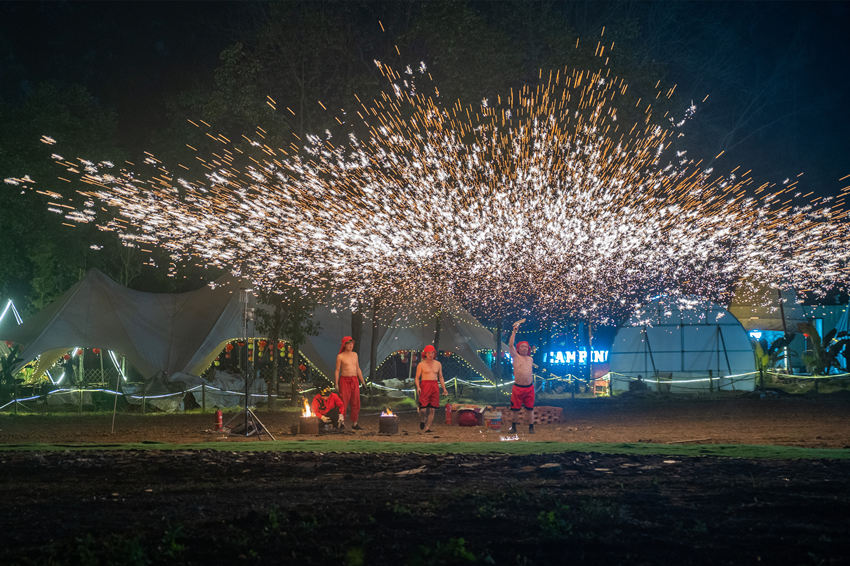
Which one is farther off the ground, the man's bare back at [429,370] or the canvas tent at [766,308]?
the canvas tent at [766,308]

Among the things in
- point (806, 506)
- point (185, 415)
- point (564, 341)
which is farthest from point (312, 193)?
point (806, 506)

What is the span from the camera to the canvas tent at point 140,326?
24609mm

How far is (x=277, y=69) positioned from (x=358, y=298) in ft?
30.1

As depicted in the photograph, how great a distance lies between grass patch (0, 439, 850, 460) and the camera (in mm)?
10898

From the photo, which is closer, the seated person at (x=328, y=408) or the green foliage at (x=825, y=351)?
the seated person at (x=328, y=408)

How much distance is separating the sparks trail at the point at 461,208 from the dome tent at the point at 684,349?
3.12m

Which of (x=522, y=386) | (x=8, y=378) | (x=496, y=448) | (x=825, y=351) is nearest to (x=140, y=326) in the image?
(x=8, y=378)

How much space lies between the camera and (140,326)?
26.0 m

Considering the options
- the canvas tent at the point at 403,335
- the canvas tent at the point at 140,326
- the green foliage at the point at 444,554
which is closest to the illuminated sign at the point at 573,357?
the canvas tent at the point at 403,335

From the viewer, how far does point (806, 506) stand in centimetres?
A: 679

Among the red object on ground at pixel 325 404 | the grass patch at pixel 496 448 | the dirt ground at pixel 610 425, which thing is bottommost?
the grass patch at pixel 496 448

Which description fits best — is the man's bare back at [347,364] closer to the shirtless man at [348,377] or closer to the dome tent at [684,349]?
the shirtless man at [348,377]

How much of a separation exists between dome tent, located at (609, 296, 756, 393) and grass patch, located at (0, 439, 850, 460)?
15.8 meters

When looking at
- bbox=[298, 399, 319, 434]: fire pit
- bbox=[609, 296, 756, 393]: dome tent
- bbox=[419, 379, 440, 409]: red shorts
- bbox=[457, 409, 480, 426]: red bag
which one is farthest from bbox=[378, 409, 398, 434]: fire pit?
bbox=[609, 296, 756, 393]: dome tent
